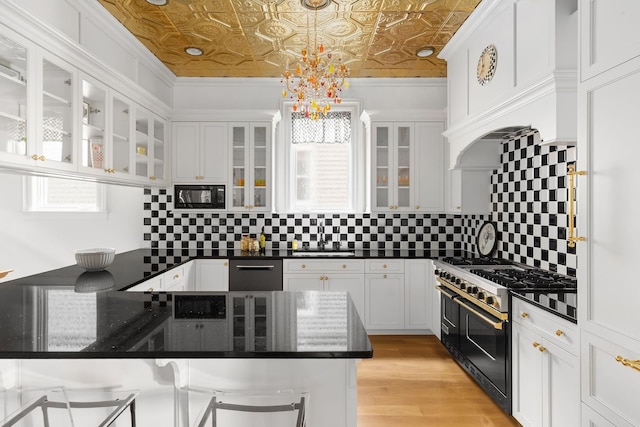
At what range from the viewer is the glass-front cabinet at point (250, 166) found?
14.3 feet

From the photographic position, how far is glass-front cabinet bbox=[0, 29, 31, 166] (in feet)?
6.86

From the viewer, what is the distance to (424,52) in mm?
3758

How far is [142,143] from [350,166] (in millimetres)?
2300

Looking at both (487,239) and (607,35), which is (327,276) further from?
(607,35)

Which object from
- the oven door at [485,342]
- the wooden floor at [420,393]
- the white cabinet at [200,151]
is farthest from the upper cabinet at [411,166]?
the white cabinet at [200,151]

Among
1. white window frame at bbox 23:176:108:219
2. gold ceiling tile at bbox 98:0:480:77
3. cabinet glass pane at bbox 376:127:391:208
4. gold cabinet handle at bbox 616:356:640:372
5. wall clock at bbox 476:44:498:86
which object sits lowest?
gold cabinet handle at bbox 616:356:640:372

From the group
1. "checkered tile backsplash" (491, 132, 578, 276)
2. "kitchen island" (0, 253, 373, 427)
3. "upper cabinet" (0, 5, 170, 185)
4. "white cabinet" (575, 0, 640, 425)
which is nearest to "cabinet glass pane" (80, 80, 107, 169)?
"upper cabinet" (0, 5, 170, 185)

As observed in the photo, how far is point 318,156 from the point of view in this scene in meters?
4.79

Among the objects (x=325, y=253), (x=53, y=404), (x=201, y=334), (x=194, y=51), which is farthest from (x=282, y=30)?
(x=53, y=404)

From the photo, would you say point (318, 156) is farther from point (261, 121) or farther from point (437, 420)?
point (437, 420)

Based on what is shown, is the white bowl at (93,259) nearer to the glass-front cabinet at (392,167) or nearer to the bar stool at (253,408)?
the bar stool at (253,408)

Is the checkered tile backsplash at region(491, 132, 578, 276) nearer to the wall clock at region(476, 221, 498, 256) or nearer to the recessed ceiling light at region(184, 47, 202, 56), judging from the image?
the wall clock at region(476, 221, 498, 256)

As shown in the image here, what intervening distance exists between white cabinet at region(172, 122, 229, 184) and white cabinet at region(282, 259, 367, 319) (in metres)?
1.28

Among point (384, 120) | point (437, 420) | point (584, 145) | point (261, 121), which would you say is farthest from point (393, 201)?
point (584, 145)
